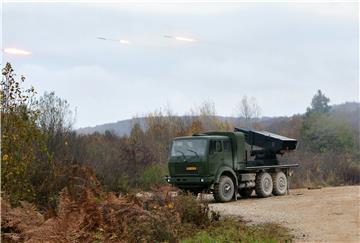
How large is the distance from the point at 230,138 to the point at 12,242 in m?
11.7

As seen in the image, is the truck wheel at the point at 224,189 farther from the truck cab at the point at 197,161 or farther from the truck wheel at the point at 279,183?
the truck wheel at the point at 279,183

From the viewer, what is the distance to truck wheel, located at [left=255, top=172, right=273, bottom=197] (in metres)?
18.9

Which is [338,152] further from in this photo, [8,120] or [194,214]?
[8,120]

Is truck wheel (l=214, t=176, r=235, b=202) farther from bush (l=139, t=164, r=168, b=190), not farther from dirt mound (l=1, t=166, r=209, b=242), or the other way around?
dirt mound (l=1, t=166, r=209, b=242)

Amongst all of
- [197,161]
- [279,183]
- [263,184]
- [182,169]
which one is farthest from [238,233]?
[279,183]

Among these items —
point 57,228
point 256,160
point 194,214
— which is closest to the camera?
point 57,228

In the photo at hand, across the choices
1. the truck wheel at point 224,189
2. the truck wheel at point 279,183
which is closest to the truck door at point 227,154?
the truck wheel at point 224,189

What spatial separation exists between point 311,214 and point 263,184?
559 centimetres

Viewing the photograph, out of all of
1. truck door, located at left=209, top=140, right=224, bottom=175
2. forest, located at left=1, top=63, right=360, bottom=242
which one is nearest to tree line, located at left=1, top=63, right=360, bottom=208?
forest, located at left=1, top=63, right=360, bottom=242

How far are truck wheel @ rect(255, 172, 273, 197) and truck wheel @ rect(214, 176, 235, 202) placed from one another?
51.5 inches

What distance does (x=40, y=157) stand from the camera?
12.2 metres

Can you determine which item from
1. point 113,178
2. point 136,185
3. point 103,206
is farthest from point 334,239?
point 136,185

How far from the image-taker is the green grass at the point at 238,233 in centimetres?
917

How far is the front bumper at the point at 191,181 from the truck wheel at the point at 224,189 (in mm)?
293
